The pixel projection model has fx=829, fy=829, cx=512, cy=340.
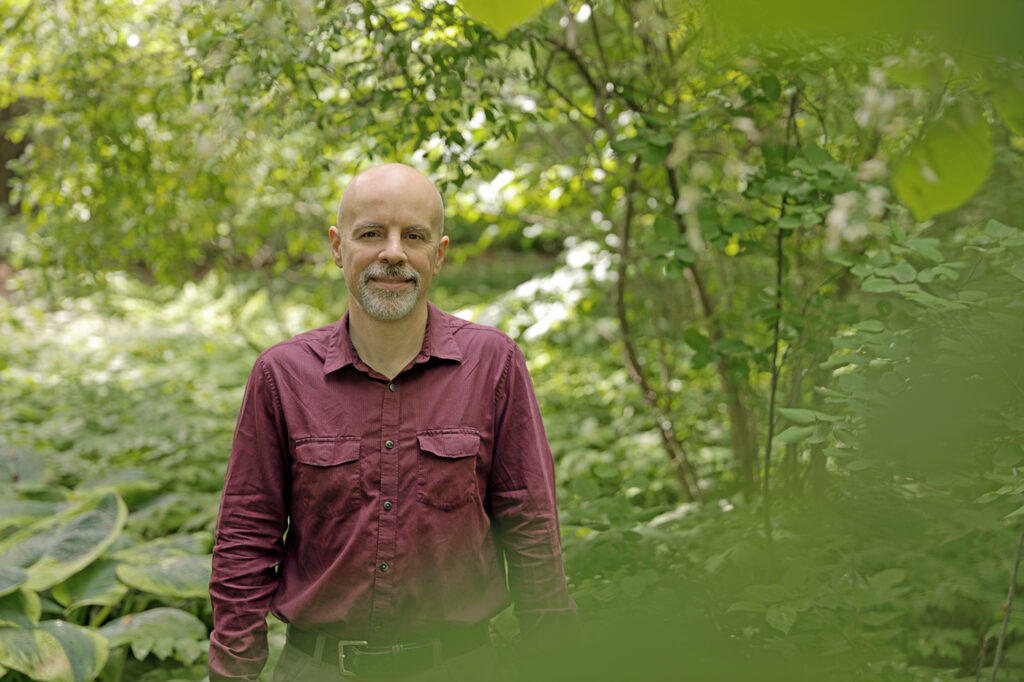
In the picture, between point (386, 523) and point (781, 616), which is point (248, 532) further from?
point (781, 616)

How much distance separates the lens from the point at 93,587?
3982 millimetres

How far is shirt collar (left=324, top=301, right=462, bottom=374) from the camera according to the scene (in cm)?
193

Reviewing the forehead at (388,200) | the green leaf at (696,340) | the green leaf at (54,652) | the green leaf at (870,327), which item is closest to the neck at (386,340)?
the forehead at (388,200)

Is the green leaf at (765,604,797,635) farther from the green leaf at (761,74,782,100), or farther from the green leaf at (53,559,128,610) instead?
the green leaf at (53,559,128,610)

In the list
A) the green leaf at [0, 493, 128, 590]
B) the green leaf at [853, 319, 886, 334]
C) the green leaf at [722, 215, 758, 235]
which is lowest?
the green leaf at [0, 493, 128, 590]

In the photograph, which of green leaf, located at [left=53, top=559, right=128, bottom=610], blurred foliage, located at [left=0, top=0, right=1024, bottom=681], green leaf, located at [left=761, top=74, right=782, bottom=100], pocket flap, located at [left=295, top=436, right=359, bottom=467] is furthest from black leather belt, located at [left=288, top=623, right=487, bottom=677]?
green leaf, located at [left=53, top=559, right=128, bottom=610]

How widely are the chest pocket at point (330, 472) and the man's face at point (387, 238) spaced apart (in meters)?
0.31

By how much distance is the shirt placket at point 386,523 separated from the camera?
1.85 metres

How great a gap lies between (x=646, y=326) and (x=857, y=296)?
1754 mm

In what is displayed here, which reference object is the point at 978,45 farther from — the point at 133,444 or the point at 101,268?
the point at 133,444

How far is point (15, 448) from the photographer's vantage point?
5461mm

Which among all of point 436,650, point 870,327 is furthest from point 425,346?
point 870,327

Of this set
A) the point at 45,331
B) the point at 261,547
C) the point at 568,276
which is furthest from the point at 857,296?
the point at 45,331

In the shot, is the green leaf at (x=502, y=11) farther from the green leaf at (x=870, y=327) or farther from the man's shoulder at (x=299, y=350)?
the green leaf at (x=870, y=327)
